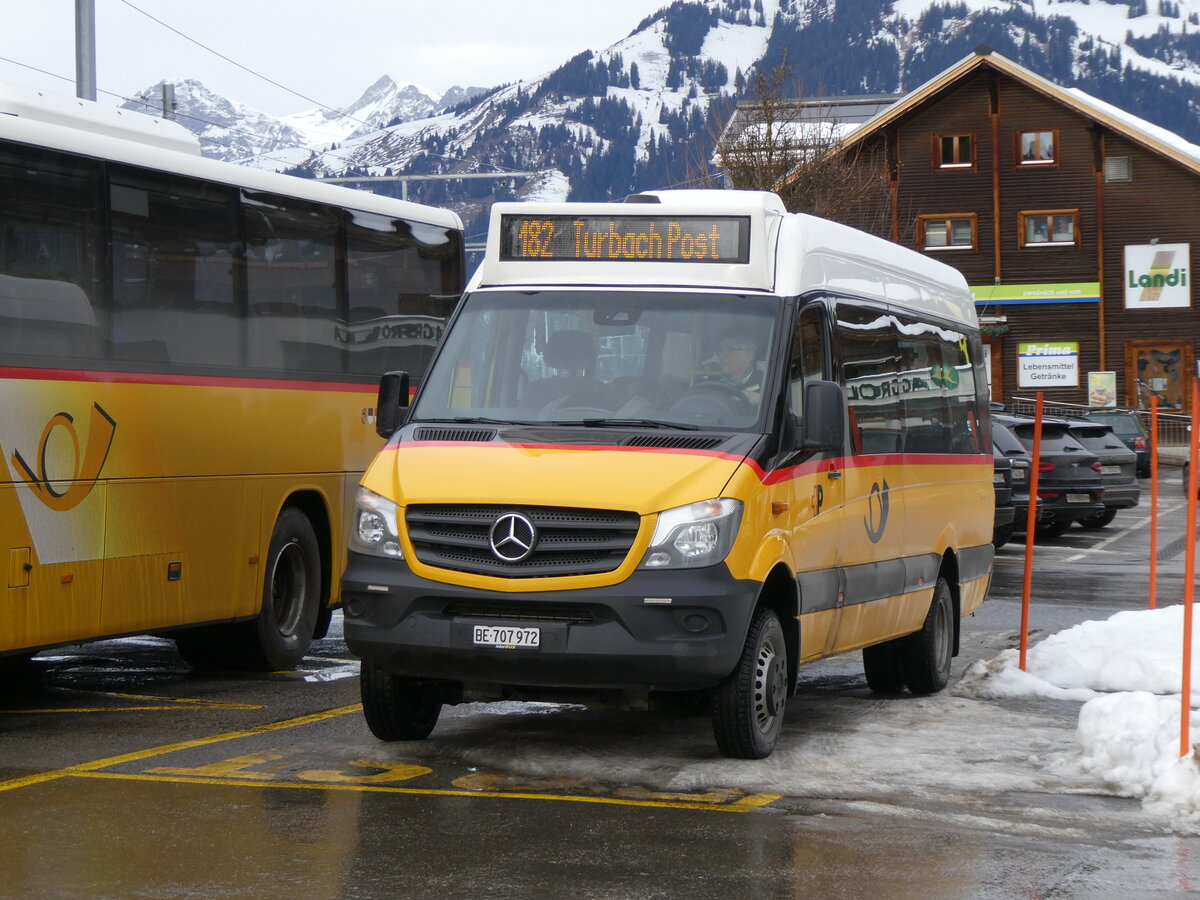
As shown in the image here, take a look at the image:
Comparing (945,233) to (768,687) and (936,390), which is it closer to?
(936,390)

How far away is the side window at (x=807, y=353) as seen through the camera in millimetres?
9312

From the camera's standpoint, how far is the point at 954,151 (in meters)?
59.6

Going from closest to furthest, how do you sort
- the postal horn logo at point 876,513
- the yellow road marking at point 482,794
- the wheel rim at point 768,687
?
the yellow road marking at point 482,794, the wheel rim at point 768,687, the postal horn logo at point 876,513

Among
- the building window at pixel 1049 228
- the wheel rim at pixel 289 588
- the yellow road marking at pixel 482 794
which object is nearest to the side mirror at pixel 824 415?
the yellow road marking at pixel 482 794

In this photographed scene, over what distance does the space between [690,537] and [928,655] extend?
12.8ft

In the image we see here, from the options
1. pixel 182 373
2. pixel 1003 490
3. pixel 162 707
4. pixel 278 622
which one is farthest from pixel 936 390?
pixel 1003 490

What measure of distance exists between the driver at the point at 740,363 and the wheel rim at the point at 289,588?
449 centimetres

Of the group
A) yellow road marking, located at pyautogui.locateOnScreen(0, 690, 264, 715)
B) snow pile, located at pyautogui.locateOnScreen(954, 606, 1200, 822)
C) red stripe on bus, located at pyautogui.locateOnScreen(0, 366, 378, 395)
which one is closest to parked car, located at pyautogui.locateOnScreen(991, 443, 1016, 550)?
snow pile, located at pyautogui.locateOnScreen(954, 606, 1200, 822)

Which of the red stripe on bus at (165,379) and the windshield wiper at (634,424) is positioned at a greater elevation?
the red stripe on bus at (165,379)

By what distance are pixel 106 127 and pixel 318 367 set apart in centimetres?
249

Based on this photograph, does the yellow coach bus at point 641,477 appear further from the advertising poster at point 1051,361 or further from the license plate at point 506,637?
the advertising poster at point 1051,361

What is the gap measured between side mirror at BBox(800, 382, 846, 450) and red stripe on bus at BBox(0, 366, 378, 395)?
3957 millimetres

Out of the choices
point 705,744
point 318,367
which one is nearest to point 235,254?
point 318,367

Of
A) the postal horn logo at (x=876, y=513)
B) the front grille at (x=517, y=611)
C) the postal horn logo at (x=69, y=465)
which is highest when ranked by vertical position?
the postal horn logo at (x=69, y=465)
